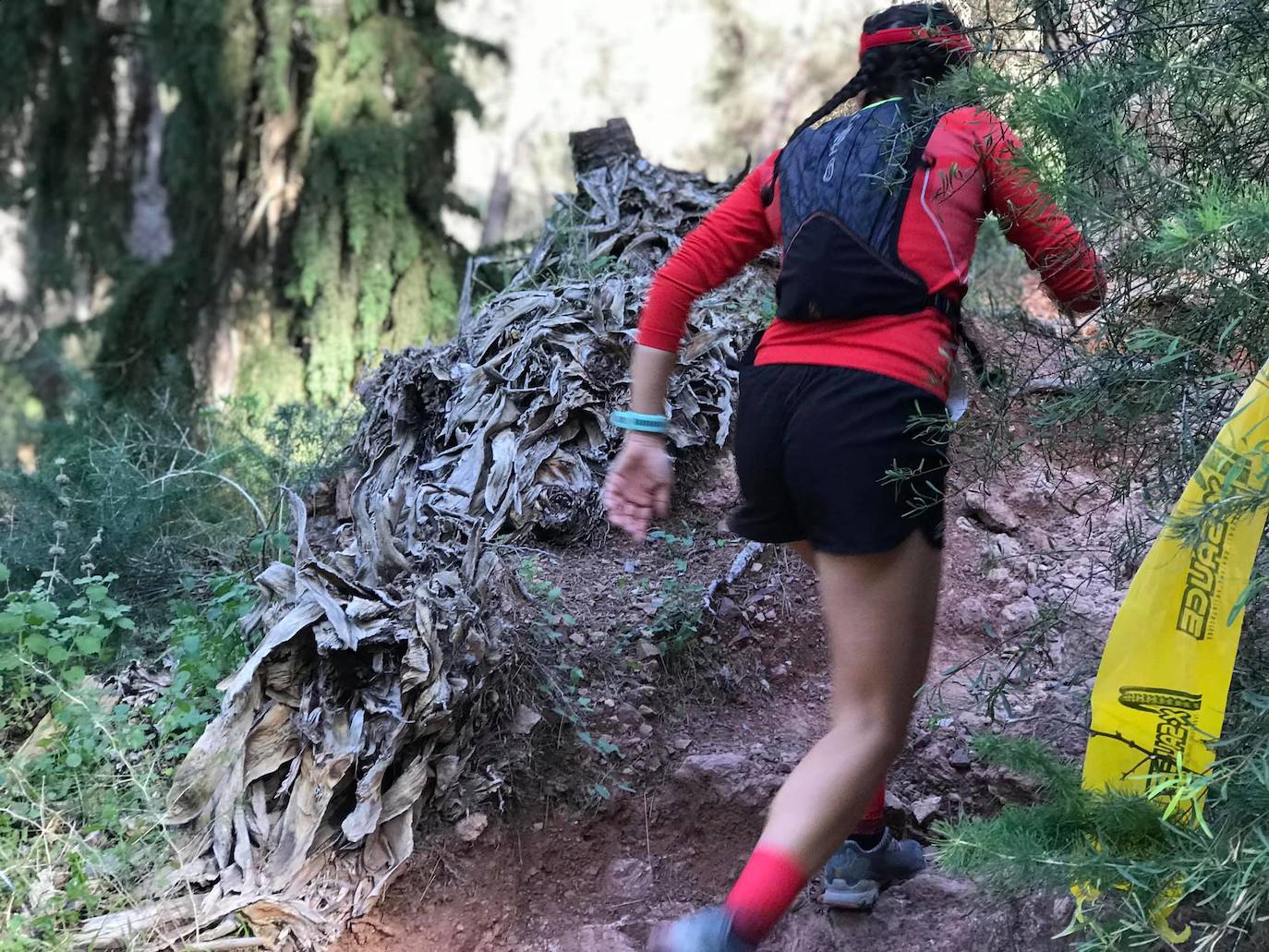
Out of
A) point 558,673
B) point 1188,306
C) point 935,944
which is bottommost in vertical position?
point 935,944

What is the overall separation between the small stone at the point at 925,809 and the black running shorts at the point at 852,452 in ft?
4.21

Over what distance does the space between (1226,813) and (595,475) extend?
9.02 feet

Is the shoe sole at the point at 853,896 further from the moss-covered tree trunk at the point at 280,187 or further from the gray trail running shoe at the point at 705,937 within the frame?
the moss-covered tree trunk at the point at 280,187

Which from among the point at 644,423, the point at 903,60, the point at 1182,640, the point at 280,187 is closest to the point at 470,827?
the point at 644,423

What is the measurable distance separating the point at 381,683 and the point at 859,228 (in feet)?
5.96

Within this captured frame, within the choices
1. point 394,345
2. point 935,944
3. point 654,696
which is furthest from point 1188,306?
point 394,345

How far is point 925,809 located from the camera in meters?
3.24

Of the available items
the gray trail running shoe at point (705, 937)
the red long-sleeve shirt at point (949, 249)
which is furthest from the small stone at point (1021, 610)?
the gray trail running shoe at point (705, 937)

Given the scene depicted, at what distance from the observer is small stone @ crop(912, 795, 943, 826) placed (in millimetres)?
3240

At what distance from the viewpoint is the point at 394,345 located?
793 centimetres

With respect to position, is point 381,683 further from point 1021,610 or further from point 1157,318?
point 1021,610

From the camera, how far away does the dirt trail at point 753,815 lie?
2.93 metres

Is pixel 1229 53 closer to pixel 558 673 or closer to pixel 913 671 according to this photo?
pixel 913 671

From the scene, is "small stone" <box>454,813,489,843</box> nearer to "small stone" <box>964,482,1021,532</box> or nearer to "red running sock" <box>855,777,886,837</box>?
"red running sock" <box>855,777,886,837</box>
